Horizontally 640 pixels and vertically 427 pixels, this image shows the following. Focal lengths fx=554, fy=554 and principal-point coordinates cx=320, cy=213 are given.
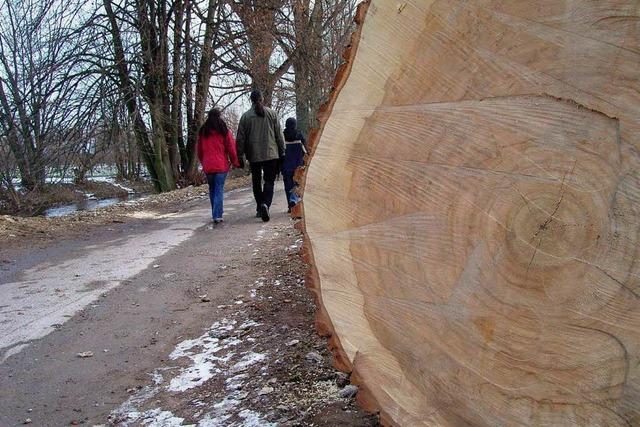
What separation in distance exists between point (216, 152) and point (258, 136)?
24.5 inches

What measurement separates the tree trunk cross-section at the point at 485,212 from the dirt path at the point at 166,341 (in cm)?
73

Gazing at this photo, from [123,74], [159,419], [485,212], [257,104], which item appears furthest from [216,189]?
[123,74]

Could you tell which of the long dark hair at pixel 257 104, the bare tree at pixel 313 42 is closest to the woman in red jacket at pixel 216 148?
the long dark hair at pixel 257 104

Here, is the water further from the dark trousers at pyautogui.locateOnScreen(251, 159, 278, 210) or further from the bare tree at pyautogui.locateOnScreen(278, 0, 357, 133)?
the dark trousers at pyautogui.locateOnScreen(251, 159, 278, 210)

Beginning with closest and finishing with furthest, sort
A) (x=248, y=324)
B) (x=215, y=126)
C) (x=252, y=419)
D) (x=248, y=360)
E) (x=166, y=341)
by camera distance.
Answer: (x=252, y=419), (x=248, y=360), (x=166, y=341), (x=248, y=324), (x=215, y=126)

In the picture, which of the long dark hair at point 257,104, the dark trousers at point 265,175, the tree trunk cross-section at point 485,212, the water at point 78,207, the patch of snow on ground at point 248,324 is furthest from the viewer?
the water at point 78,207

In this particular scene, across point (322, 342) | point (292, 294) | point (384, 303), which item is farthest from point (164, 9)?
point (384, 303)

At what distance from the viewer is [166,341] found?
3.24m

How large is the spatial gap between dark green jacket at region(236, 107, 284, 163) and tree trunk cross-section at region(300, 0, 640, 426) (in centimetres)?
504

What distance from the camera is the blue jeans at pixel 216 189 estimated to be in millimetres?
7039

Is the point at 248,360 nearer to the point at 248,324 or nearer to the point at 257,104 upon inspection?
the point at 248,324

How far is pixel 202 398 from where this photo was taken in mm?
2479

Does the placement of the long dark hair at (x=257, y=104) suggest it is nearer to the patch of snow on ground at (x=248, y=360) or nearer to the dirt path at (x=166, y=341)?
the dirt path at (x=166, y=341)

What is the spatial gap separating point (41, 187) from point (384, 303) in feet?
39.3
